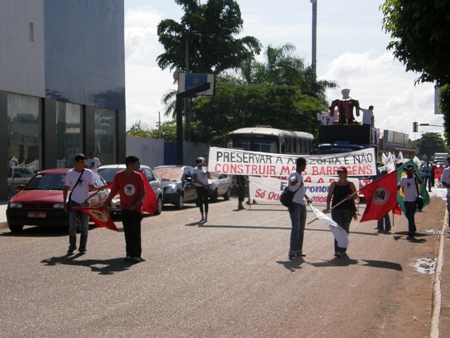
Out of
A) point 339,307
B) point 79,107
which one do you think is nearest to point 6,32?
point 79,107

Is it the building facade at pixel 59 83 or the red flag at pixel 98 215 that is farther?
the building facade at pixel 59 83

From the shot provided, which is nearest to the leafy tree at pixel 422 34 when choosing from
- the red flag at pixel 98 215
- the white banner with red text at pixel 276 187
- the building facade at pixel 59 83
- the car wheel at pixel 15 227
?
the red flag at pixel 98 215

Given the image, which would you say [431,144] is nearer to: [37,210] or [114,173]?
[114,173]

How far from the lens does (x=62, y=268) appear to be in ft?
38.3

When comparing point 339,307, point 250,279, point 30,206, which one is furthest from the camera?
point 30,206

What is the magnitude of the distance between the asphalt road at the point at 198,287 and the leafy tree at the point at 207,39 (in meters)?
39.0

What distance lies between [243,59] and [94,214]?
144 ft

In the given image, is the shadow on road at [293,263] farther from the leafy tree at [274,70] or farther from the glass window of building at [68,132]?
the leafy tree at [274,70]

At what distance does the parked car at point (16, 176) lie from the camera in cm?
2869

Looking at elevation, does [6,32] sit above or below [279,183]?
above

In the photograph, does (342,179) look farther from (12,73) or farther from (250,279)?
(12,73)

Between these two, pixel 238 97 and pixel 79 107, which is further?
pixel 238 97

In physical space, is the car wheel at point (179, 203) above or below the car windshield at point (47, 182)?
below

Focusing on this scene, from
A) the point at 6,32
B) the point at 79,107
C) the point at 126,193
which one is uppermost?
the point at 6,32
